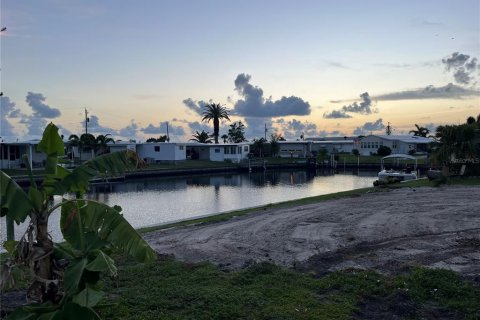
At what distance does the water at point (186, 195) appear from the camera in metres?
30.2

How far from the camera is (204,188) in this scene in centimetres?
4825

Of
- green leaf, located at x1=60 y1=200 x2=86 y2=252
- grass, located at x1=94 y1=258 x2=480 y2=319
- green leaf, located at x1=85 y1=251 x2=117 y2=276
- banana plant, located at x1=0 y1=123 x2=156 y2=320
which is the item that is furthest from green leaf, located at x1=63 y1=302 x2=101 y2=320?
grass, located at x1=94 y1=258 x2=480 y2=319

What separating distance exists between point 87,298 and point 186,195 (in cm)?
3674

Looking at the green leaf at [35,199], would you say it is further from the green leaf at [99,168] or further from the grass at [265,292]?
the grass at [265,292]

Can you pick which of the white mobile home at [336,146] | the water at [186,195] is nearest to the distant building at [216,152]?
the water at [186,195]

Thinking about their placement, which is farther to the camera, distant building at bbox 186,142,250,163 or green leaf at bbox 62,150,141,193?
distant building at bbox 186,142,250,163

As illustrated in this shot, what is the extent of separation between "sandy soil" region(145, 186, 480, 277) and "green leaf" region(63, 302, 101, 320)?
5.40 metres

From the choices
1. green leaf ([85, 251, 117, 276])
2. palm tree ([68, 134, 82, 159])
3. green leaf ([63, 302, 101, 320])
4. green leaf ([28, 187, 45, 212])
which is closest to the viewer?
green leaf ([63, 302, 101, 320])

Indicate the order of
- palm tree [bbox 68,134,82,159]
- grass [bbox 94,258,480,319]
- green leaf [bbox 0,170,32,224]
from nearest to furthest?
1. green leaf [bbox 0,170,32,224]
2. grass [bbox 94,258,480,319]
3. palm tree [bbox 68,134,82,159]

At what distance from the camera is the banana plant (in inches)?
200

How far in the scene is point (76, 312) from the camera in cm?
491

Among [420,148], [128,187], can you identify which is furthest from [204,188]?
[420,148]

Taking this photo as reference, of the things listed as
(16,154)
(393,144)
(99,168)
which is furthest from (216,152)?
(99,168)

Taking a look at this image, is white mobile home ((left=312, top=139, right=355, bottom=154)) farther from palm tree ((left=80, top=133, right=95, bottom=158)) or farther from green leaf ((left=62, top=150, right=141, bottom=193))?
green leaf ((left=62, top=150, right=141, bottom=193))
